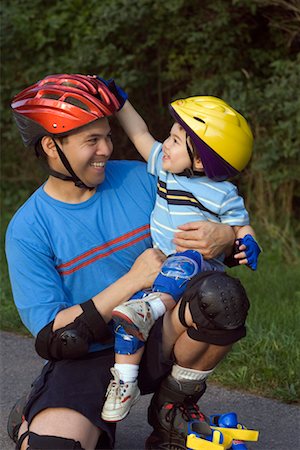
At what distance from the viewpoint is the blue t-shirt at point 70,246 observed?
414cm

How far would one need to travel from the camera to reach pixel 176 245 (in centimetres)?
420

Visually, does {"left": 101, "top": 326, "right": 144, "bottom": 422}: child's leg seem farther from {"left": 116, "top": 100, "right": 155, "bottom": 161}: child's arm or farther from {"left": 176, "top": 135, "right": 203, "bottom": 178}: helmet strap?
{"left": 116, "top": 100, "right": 155, "bottom": 161}: child's arm

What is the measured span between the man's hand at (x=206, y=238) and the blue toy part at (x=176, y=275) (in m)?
0.08

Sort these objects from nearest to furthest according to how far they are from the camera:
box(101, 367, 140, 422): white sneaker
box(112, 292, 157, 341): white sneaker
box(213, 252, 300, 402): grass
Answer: box(112, 292, 157, 341): white sneaker < box(101, 367, 140, 422): white sneaker < box(213, 252, 300, 402): grass

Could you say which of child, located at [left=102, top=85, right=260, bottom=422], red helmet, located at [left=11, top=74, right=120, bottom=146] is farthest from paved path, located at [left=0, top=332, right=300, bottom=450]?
red helmet, located at [left=11, top=74, right=120, bottom=146]

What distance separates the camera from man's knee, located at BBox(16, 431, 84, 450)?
3936mm

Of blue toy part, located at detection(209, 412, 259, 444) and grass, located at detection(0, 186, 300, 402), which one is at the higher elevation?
blue toy part, located at detection(209, 412, 259, 444)

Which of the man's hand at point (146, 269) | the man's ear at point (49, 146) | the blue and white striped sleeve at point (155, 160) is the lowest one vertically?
the man's hand at point (146, 269)

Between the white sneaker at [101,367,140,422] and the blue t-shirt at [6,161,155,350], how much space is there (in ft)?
1.23

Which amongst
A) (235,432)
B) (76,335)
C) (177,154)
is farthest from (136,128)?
(235,432)

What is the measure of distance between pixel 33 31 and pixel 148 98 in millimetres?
1151

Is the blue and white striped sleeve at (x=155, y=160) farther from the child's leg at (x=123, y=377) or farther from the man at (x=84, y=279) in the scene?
the child's leg at (x=123, y=377)

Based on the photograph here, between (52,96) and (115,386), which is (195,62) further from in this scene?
(115,386)

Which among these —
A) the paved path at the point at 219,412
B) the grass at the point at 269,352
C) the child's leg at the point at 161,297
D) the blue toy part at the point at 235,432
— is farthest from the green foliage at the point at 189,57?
the blue toy part at the point at 235,432
